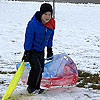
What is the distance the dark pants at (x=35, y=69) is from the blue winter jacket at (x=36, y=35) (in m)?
0.12

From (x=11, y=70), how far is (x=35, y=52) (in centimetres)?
249

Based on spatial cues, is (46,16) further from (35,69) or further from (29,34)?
(35,69)

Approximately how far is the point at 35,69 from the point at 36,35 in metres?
0.61

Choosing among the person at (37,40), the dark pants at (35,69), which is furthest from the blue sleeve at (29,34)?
the dark pants at (35,69)

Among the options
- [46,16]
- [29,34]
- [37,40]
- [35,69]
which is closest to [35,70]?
[35,69]

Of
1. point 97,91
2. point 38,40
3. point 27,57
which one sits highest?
point 38,40

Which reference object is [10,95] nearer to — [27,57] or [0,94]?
[0,94]

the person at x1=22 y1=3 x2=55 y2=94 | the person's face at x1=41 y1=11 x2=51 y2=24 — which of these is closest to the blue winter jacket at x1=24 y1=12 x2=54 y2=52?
the person at x1=22 y1=3 x2=55 y2=94

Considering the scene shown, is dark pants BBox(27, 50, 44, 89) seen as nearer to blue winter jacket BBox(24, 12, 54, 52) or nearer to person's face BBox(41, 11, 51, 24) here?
blue winter jacket BBox(24, 12, 54, 52)

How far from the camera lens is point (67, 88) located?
16.6 ft

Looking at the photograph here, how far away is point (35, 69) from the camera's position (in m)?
4.49

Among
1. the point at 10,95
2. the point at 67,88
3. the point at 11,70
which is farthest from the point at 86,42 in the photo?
the point at 10,95

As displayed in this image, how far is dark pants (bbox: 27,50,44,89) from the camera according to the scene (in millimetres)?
4489

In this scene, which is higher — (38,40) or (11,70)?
(38,40)
